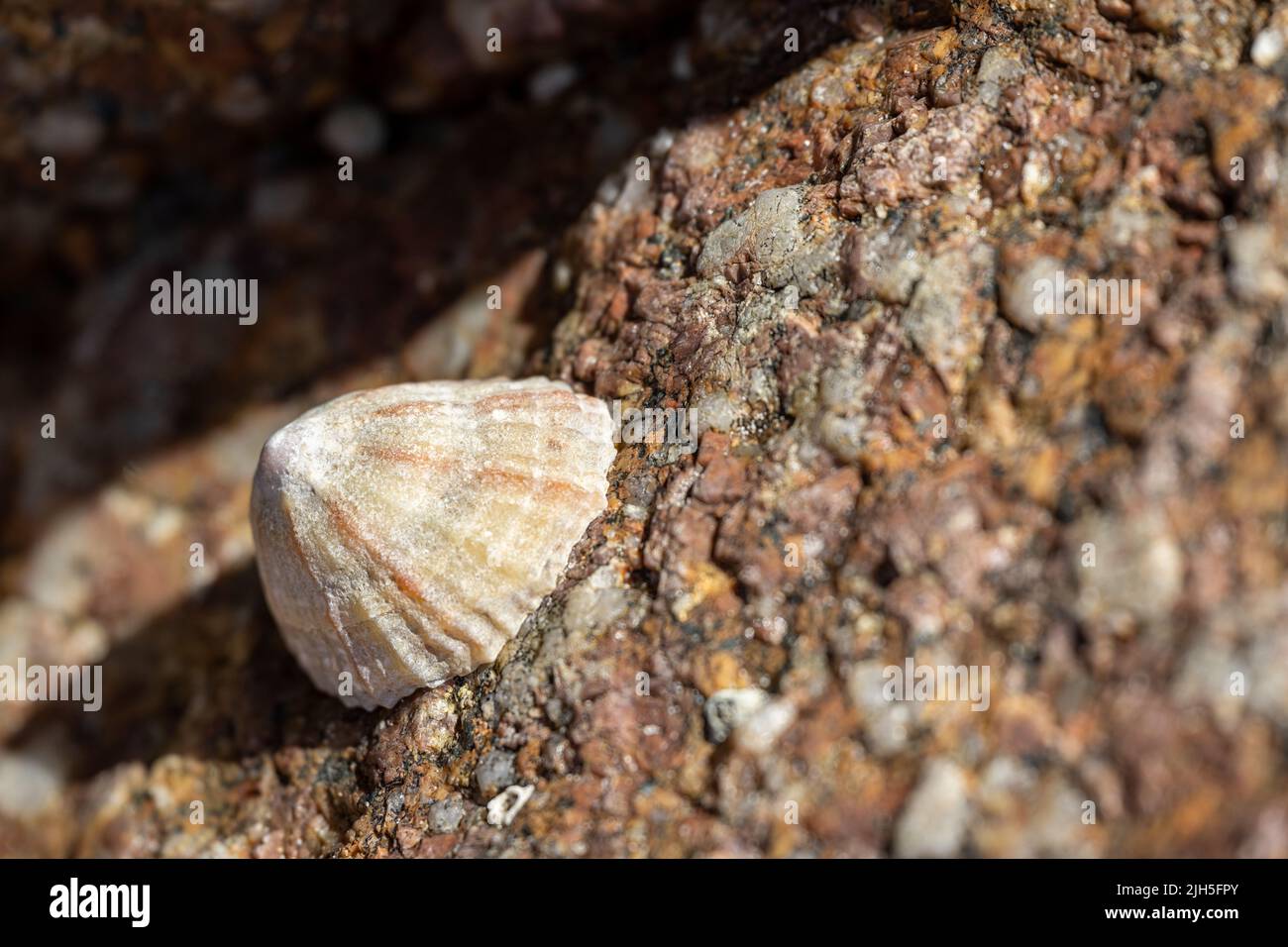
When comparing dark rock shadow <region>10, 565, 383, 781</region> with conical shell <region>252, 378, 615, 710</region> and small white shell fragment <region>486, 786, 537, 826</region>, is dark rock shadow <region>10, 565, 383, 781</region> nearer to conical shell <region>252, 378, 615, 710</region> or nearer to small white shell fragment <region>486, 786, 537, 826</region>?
conical shell <region>252, 378, 615, 710</region>

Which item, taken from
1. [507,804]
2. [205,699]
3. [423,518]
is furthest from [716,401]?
[205,699]

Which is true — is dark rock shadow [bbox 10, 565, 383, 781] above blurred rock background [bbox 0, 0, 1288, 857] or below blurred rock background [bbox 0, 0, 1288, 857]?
below

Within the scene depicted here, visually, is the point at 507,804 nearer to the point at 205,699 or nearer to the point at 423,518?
the point at 423,518

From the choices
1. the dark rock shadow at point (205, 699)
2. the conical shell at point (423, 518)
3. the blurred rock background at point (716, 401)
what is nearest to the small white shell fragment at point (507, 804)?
the blurred rock background at point (716, 401)

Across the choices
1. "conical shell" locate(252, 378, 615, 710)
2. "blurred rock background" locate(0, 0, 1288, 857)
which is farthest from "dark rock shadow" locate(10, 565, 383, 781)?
"conical shell" locate(252, 378, 615, 710)

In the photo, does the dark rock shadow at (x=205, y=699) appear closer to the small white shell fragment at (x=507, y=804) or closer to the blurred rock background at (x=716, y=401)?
the blurred rock background at (x=716, y=401)
